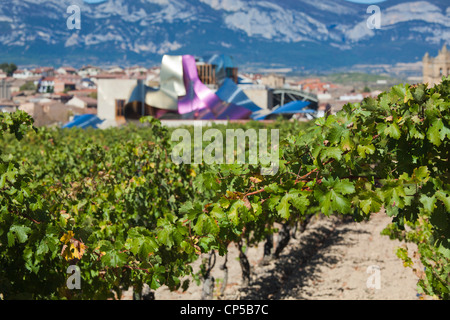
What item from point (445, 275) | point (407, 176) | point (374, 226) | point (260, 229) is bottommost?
point (374, 226)

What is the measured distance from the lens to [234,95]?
190 ft

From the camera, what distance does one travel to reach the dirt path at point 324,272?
8.77 metres

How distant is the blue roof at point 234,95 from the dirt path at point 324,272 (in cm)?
4411

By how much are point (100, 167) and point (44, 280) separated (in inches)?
175

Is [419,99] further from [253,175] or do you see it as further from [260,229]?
[260,229]

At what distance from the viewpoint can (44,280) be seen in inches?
149

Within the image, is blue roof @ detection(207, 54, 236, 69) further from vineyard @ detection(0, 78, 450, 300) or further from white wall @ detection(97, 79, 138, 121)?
vineyard @ detection(0, 78, 450, 300)

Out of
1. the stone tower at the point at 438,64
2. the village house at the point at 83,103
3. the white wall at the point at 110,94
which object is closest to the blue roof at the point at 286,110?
the white wall at the point at 110,94

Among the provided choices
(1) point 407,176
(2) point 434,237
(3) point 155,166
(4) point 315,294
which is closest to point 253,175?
(1) point 407,176

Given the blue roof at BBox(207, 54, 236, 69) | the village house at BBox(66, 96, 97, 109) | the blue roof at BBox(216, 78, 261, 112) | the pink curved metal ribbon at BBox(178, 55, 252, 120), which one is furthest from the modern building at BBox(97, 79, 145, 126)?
the village house at BBox(66, 96, 97, 109)

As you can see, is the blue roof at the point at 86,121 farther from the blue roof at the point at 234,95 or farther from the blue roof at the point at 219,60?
the blue roof at the point at 219,60

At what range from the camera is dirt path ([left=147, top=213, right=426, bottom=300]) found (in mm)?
8773

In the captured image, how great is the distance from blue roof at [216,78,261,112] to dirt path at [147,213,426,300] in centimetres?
4411
